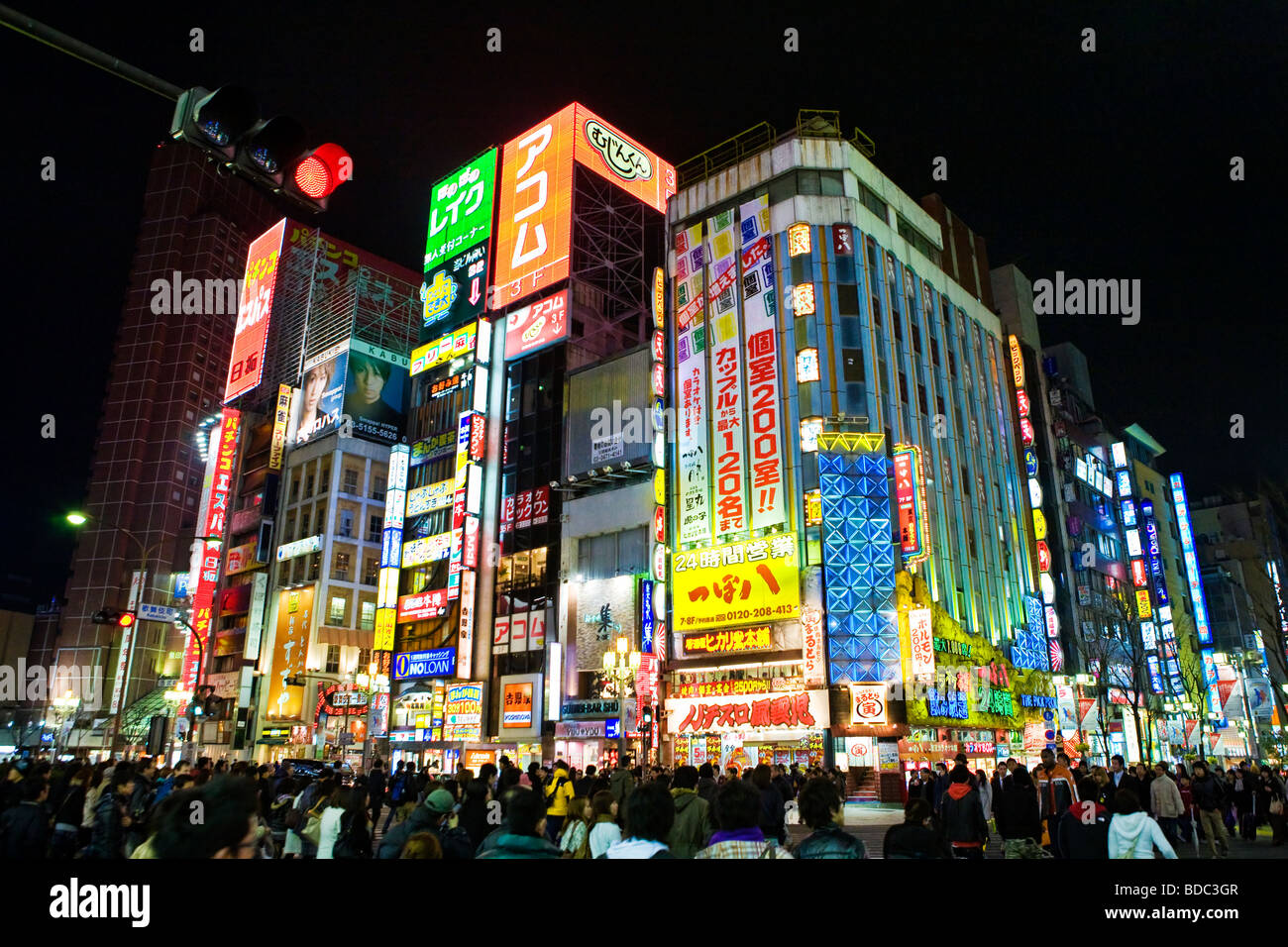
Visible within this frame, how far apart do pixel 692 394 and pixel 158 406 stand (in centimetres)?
6942

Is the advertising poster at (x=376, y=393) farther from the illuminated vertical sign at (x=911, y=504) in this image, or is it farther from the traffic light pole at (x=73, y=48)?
the traffic light pole at (x=73, y=48)

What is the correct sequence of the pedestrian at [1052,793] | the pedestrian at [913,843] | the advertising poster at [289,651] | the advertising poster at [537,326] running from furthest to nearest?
the advertising poster at [289,651]
the advertising poster at [537,326]
the pedestrian at [1052,793]
the pedestrian at [913,843]

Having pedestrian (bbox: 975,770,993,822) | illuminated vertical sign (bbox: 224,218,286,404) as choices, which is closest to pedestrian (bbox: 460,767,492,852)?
pedestrian (bbox: 975,770,993,822)

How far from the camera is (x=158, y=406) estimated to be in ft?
290

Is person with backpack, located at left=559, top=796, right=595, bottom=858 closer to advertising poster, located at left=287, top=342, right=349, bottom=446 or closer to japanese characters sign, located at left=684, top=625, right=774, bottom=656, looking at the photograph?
japanese characters sign, located at left=684, top=625, right=774, bottom=656

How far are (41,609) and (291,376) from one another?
74.5 meters

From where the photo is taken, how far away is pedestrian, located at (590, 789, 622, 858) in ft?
26.2

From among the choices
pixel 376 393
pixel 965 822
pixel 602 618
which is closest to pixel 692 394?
pixel 602 618

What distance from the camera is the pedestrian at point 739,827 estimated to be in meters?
5.41

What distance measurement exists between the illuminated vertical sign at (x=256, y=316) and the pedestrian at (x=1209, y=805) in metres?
70.5

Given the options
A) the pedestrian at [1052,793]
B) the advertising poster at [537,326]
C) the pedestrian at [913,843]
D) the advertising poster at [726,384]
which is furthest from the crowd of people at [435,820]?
the advertising poster at [537,326]

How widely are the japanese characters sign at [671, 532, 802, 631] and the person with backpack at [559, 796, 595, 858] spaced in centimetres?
2819

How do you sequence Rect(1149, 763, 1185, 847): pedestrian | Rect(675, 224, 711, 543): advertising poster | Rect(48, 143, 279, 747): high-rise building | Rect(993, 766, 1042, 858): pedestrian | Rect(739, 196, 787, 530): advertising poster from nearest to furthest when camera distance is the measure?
Rect(993, 766, 1042, 858): pedestrian
Rect(1149, 763, 1185, 847): pedestrian
Rect(739, 196, 787, 530): advertising poster
Rect(675, 224, 711, 543): advertising poster
Rect(48, 143, 279, 747): high-rise building

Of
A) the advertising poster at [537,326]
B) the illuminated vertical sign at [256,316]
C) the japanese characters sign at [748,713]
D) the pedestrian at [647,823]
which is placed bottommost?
the pedestrian at [647,823]
